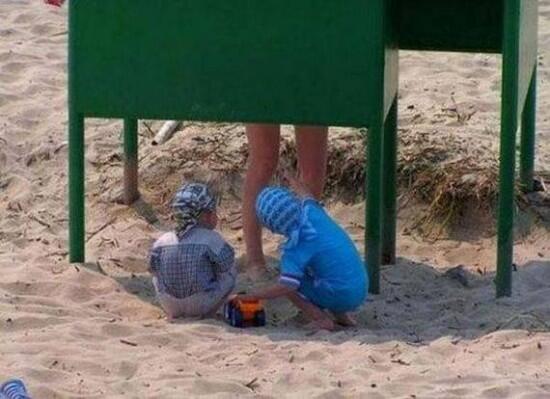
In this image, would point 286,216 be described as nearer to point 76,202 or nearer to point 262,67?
point 262,67

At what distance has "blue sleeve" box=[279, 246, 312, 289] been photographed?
5840mm

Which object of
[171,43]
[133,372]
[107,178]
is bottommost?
[133,372]

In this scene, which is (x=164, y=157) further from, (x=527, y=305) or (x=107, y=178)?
(x=527, y=305)

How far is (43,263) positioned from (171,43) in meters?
0.97

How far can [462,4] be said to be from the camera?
6820mm

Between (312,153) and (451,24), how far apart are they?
0.88m

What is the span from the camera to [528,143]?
7.36m

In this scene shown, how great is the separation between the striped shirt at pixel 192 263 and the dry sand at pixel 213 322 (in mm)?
142

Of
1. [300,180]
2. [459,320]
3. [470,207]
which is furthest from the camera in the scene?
[470,207]

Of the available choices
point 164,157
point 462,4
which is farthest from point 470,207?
point 164,157

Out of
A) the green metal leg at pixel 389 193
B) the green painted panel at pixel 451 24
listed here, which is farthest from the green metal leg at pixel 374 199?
the green painted panel at pixel 451 24

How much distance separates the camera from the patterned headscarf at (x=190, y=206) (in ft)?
19.6

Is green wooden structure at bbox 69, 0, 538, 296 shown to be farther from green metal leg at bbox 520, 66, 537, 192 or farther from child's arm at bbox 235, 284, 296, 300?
green metal leg at bbox 520, 66, 537, 192

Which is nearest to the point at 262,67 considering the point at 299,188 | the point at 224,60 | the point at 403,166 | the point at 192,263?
the point at 224,60
